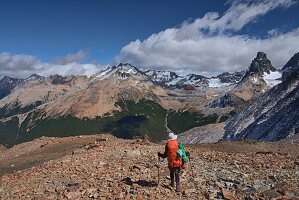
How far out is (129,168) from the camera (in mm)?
28609

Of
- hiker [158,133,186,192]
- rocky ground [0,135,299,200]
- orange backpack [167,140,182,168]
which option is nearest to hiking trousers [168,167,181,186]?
hiker [158,133,186,192]

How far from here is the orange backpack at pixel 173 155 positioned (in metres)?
24.3

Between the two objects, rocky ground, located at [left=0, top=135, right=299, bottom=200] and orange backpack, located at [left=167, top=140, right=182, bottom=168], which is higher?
orange backpack, located at [left=167, top=140, right=182, bottom=168]

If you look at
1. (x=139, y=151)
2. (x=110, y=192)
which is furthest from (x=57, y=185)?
(x=139, y=151)

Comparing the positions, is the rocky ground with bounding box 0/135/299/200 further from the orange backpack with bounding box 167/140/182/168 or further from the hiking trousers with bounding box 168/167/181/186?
the orange backpack with bounding box 167/140/182/168

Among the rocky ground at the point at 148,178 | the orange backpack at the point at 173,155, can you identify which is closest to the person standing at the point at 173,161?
the orange backpack at the point at 173,155

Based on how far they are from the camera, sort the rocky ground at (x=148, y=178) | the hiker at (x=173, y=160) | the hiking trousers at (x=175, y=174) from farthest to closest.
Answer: the hiker at (x=173, y=160), the hiking trousers at (x=175, y=174), the rocky ground at (x=148, y=178)

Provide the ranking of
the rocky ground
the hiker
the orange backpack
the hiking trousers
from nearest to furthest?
the rocky ground → the hiking trousers → the hiker → the orange backpack

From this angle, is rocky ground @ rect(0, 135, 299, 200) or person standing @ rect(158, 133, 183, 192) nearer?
rocky ground @ rect(0, 135, 299, 200)

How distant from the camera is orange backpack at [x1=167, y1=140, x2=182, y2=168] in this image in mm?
24291

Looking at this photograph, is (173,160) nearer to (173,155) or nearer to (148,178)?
(173,155)

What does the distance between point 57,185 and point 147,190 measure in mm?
6136

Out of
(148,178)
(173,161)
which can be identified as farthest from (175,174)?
(148,178)

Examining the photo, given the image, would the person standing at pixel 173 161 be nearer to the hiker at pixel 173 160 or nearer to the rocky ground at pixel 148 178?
the hiker at pixel 173 160
